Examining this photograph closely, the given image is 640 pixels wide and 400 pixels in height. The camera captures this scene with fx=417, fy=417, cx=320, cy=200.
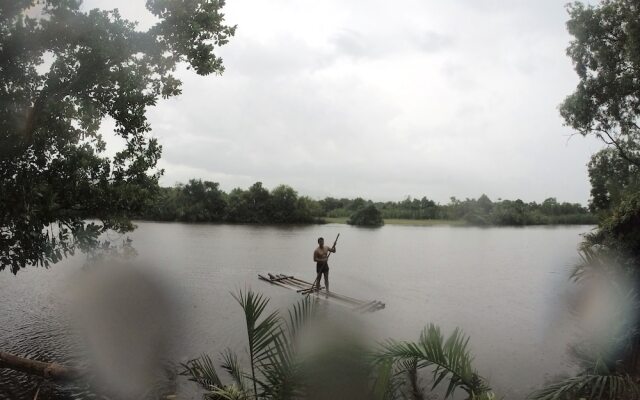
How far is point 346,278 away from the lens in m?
25.5

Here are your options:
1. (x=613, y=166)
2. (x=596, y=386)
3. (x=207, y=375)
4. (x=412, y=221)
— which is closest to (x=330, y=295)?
(x=207, y=375)

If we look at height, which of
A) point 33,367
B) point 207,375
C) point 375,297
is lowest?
point 375,297

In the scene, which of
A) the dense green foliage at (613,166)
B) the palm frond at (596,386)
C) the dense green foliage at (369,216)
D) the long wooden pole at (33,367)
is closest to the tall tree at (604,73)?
the dense green foliage at (613,166)

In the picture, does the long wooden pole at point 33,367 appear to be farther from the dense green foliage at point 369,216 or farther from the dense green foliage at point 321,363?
the dense green foliage at point 369,216

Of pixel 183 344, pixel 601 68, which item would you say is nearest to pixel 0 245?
pixel 183 344

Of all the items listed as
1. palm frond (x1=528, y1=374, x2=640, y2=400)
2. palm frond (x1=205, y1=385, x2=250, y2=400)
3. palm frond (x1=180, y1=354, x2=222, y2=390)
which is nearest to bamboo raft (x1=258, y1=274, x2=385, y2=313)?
palm frond (x1=180, y1=354, x2=222, y2=390)

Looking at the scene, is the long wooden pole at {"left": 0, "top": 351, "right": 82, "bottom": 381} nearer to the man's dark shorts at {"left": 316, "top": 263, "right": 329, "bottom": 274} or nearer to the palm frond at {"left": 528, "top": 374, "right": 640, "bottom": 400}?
the palm frond at {"left": 528, "top": 374, "right": 640, "bottom": 400}

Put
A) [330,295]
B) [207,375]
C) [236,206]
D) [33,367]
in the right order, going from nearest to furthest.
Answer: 1. [207,375]
2. [33,367]
3. [330,295]
4. [236,206]

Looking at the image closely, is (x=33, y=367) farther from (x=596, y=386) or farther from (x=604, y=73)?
(x=604, y=73)

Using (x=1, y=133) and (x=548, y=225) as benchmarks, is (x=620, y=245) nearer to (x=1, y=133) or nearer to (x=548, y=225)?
(x=1, y=133)

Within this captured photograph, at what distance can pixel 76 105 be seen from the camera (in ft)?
32.0

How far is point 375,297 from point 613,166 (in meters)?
13.9

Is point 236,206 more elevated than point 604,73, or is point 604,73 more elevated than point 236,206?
point 604,73

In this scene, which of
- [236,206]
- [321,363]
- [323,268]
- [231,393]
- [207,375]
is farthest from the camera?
[236,206]
